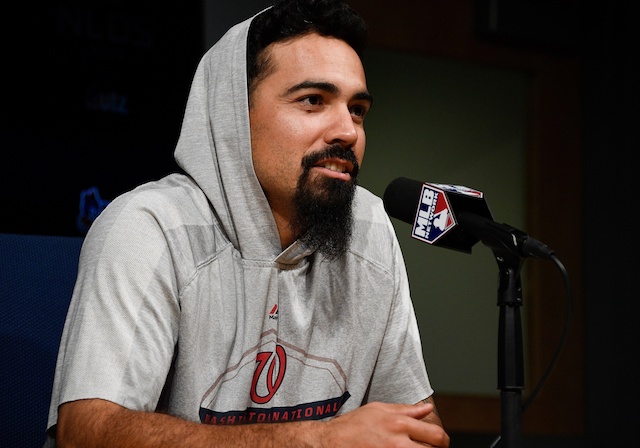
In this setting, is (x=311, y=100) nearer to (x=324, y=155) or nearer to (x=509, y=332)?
(x=324, y=155)

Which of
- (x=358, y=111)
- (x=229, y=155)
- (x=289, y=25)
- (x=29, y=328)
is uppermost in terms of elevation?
(x=289, y=25)

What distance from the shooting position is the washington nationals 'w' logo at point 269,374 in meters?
1.58

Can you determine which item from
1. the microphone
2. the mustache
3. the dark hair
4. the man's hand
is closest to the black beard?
the mustache

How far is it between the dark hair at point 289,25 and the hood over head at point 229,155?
0.25 ft

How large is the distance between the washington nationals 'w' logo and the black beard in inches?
9.7

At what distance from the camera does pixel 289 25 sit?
1833 mm

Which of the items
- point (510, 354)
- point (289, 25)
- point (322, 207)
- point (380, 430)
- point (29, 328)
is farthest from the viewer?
point (289, 25)

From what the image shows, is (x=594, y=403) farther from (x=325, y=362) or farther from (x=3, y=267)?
(x=3, y=267)

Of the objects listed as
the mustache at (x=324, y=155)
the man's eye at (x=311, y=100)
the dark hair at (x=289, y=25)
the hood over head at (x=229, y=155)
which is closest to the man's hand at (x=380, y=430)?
the hood over head at (x=229, y=155)

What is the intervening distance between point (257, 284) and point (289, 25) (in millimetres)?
593

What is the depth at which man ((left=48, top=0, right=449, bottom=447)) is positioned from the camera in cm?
134

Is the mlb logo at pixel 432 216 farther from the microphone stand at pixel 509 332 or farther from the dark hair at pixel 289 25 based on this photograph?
the dark hair at pixel 289 25

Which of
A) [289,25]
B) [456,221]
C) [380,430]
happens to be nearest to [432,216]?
[456,221]

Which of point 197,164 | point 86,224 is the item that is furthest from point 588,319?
point 197,164
